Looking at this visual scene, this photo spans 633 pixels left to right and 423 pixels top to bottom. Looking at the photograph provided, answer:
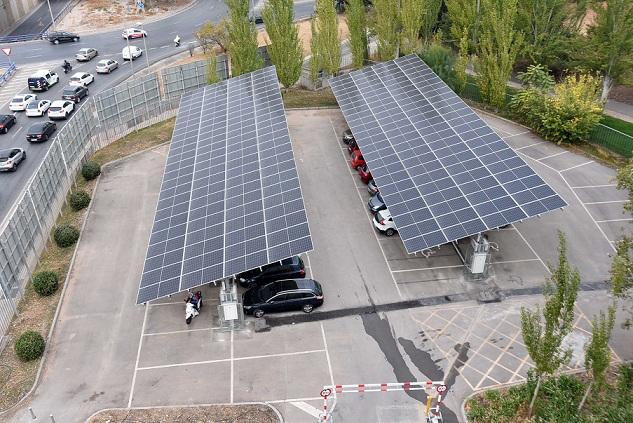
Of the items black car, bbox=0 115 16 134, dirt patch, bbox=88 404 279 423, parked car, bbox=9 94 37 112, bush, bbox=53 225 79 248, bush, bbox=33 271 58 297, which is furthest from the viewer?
parked car, bbox=9 94 37 112

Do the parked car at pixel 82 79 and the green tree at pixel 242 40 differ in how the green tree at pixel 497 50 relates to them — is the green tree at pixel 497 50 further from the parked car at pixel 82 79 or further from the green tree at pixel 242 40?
the parked car at pixel 82 79

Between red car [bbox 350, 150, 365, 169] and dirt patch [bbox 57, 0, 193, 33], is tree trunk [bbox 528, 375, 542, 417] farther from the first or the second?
dirt patch [bbox 57, 0, 193, 33]

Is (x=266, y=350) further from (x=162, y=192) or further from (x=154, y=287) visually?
(x=162, y=192)

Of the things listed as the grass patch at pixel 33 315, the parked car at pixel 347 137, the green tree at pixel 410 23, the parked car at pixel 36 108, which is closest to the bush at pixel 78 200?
the grass patch at pixel 33 315

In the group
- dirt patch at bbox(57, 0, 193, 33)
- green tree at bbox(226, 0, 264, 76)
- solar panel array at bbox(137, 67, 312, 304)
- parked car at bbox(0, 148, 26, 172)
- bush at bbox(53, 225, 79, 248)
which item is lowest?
bush at bbox(53, 225, 79, 248)

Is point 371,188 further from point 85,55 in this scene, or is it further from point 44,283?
point 85,55


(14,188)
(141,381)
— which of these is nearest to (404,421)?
(141,381)

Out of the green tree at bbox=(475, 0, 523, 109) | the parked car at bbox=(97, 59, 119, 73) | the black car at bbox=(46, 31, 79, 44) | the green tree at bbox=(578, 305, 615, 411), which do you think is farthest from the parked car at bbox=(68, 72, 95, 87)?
the green tree at bbox=(578, 305, 615, 411)

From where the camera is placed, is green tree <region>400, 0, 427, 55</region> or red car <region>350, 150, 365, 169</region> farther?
green tree <region>400, 0, 427, 55</region>
